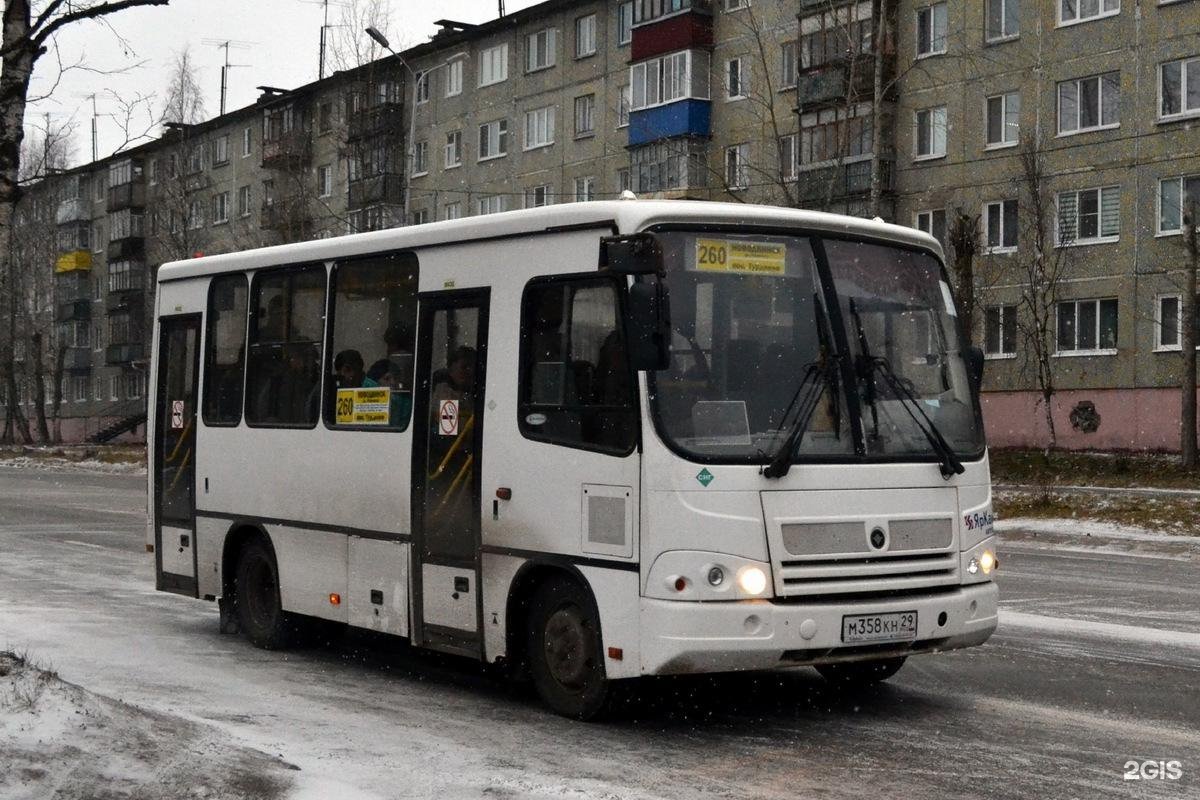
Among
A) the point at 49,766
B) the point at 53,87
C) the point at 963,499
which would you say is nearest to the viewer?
the point at 49,766

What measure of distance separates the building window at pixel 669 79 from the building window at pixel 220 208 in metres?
32.5

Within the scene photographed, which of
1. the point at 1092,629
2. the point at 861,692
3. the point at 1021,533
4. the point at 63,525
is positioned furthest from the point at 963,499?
the point at 63,525

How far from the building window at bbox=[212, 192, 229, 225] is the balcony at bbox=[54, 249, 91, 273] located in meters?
17.8

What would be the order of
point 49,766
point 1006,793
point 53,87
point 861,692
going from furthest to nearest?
point 53,87 → point 861,692 → point 1006,793 → point 49,766

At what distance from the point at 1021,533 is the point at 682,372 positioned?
55.0 feet

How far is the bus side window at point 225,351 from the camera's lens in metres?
12.4

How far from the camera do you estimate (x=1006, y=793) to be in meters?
7.04

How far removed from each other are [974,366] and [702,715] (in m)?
2.41

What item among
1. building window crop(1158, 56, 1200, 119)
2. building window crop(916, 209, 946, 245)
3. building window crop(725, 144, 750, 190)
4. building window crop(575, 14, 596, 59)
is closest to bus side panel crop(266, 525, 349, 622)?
building window crop(1158, 56, 1200, 119)

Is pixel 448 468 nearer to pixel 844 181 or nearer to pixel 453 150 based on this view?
pixel 844 181

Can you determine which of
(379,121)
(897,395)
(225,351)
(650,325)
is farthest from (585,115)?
(650,325)

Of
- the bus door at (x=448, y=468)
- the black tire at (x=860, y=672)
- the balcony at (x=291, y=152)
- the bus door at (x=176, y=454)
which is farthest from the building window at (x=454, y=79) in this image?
the black tire at (x=860, y=672)

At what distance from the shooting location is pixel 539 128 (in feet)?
209

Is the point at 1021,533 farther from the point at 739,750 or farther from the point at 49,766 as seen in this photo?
the point at 49,766
